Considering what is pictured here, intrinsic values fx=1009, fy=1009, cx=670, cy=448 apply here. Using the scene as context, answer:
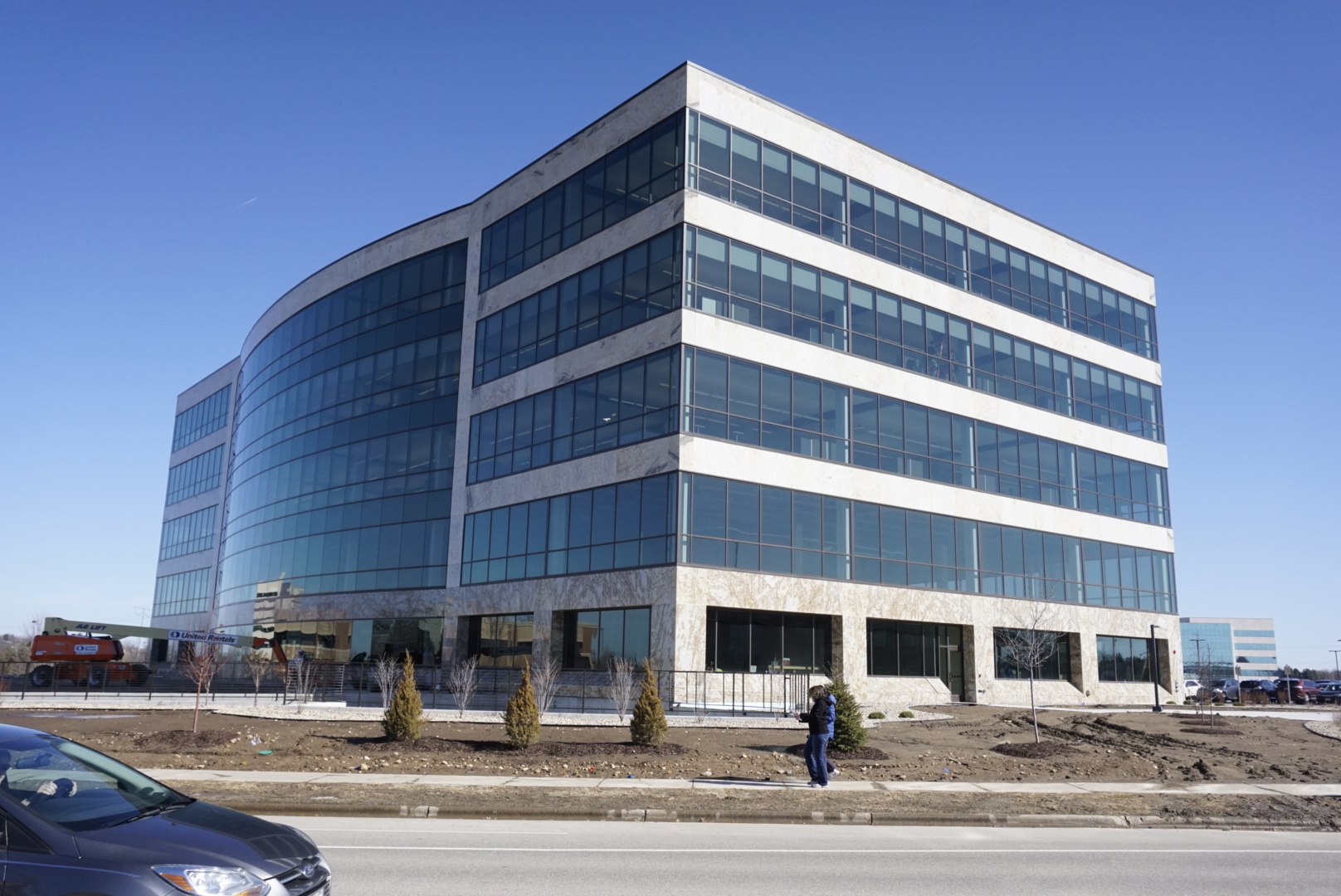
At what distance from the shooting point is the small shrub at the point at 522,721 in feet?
68.7

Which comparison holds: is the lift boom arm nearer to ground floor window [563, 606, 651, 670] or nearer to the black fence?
the black fence

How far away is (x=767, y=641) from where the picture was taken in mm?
34281

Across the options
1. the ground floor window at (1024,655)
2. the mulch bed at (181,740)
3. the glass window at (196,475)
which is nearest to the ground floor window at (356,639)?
the mulch bed at (181,740)

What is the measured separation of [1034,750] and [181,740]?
18.4m

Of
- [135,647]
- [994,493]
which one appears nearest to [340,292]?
[994,493]

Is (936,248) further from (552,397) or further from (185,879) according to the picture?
(185,879)

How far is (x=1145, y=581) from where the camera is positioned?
47.9m

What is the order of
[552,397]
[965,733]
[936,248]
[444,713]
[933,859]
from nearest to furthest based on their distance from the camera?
[933,859]
[965,733]
[444,713]
[552,397]
[936,248]

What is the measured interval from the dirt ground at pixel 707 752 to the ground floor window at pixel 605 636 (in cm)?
766

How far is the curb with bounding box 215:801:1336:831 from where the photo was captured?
543 inches

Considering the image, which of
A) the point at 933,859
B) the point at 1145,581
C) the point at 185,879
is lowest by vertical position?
the point at 933,859

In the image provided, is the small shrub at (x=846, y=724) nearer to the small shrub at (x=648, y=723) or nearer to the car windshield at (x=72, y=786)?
the small shrub at (x=648, y=723)

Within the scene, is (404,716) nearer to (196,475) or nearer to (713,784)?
(713,784)

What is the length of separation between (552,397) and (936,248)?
56.2 ft
